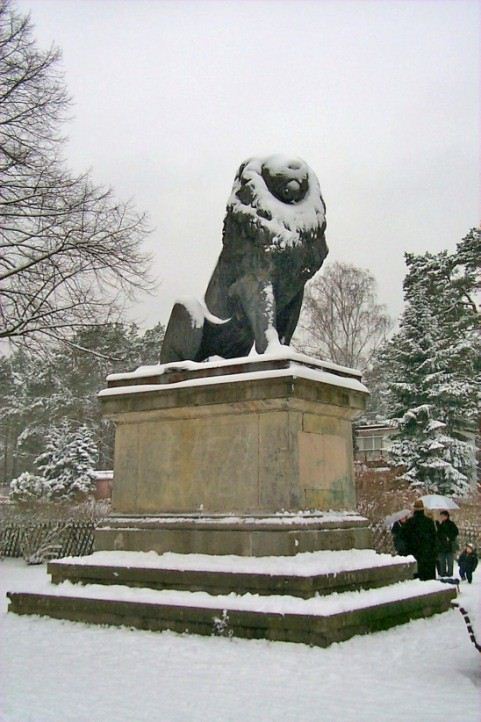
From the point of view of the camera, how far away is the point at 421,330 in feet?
98.8

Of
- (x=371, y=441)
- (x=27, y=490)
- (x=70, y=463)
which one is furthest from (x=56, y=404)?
(x=371, y=441)

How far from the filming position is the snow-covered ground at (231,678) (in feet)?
13.6

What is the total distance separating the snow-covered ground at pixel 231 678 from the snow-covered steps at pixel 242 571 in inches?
21.7

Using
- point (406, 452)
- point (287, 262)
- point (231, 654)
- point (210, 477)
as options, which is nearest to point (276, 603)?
point (231, 654)

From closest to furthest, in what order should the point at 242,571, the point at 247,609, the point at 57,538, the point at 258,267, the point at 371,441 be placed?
the point at 247,609, the point at 242,571, the point at 258,267, the point at 57,538, the point at 371,441

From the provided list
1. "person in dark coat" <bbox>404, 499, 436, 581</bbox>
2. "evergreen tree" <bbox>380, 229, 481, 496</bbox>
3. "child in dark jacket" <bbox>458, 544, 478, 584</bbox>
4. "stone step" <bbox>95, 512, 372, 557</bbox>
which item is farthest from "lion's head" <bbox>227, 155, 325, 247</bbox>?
"evergreen tree" <bbox>380, 229, 481, 496</bbox>

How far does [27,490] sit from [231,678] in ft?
68.8

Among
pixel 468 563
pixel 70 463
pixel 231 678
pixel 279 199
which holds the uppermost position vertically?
pixel 279 199

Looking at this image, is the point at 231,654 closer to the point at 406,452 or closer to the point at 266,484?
the point at 266,484

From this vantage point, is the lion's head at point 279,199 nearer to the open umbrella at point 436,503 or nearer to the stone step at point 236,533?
the stone step at point 236,533

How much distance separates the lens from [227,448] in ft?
24.3

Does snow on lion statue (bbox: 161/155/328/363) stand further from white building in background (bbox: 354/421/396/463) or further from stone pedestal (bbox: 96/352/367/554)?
white building in background (bbox: 354/421/396/463)

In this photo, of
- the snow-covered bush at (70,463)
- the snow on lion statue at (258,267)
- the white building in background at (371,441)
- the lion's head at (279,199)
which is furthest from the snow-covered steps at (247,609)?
the white building in background at (371,441)

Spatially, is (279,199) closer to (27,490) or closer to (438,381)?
(27,490)
